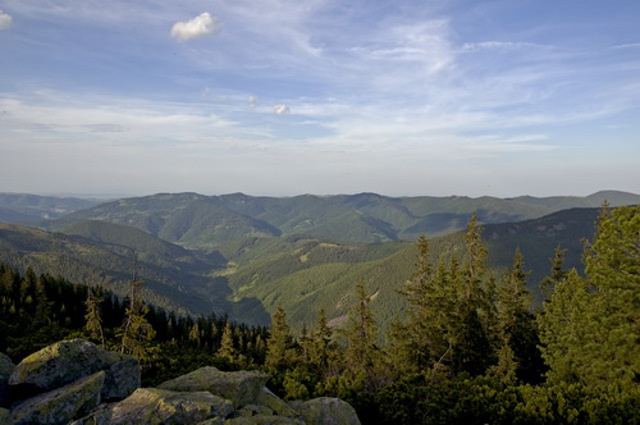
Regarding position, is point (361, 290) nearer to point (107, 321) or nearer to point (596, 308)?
point (596, 308)

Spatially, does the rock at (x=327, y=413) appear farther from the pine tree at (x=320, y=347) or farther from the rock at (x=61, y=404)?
the pine tree at (x=320, y=347)

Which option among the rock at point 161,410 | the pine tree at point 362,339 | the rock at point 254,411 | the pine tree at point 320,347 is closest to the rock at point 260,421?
the rock at point 161,410

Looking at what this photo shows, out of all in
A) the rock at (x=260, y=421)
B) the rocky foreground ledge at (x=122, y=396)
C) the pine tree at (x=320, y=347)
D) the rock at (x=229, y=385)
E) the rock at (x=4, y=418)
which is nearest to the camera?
the rock at (x=4, y=418)

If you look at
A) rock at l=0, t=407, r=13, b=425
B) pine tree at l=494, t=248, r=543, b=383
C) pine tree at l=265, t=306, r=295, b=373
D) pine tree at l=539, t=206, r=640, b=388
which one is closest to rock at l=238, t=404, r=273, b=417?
rock at l=0, t=407, r=13, b=425

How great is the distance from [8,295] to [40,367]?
94059mm

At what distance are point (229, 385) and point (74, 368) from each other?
7.25 m

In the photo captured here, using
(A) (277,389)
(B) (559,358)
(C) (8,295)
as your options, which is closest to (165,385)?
(A) (277,389)

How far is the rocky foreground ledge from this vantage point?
1397cm

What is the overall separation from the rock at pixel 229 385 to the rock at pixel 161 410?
2.13 m

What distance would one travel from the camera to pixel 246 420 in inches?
568

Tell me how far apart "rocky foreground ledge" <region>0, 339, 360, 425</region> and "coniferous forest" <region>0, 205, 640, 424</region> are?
5635 mm

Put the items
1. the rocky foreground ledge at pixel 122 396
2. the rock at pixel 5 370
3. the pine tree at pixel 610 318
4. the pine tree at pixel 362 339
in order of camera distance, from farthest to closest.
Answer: the pine tree at pixel 362 339, the pine tree at pixel 610 318, the rock at pixel 5 370, the rocky foreground ledge at pixel 122 396

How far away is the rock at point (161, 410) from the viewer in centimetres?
1373

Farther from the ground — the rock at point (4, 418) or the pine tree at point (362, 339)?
the rock at point (4, 418)
